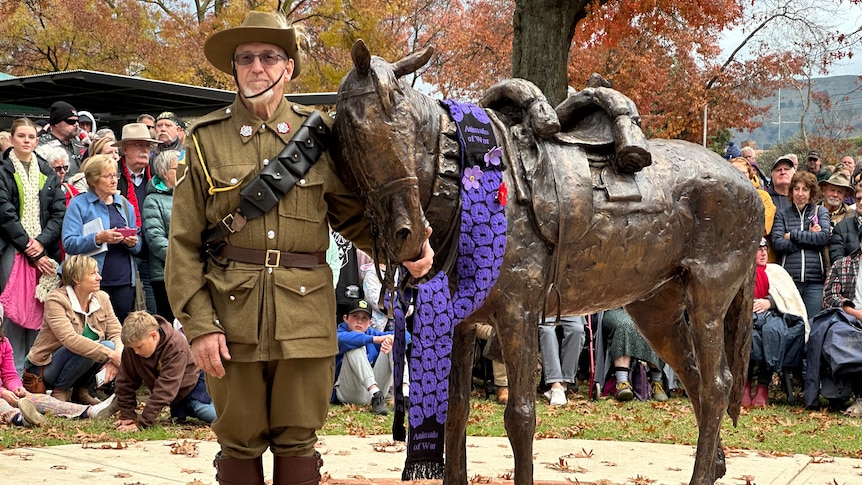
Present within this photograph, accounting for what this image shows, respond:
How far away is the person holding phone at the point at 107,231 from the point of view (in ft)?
27.6

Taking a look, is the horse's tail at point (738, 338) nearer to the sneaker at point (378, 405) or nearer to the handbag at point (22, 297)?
the sneaker at point (378, 405)

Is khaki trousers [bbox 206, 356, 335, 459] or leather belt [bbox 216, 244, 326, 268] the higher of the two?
leather belt [bbox 216, 244, 326, 268]

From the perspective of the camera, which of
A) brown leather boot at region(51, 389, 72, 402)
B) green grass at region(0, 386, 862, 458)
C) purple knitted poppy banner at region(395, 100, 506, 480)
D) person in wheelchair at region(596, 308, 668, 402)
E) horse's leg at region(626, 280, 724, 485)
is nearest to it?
purple knitted poppy banner at region(395, 100, 506, 480)

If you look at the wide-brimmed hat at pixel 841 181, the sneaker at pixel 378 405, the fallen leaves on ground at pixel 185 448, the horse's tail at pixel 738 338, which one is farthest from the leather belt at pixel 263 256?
the wide-brimmed hat at pixel 841 181

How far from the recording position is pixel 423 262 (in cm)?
402

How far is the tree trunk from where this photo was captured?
1152 centimetres

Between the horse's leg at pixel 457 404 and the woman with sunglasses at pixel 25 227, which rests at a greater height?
the woman with sunglasses at pixel 25 227

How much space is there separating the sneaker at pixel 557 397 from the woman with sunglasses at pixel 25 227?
485cm

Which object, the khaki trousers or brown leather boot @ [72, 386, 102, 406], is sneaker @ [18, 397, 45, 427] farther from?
the khaki trousers

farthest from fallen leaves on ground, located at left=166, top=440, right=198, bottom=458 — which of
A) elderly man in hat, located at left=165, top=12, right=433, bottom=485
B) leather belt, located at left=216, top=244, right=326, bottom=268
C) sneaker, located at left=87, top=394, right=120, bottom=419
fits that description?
leather belt, located at left=216, top=244, right=326, bottom=268

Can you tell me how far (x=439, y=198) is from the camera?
4293mm

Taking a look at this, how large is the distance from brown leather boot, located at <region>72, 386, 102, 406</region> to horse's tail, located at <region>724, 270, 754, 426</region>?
5491 mm

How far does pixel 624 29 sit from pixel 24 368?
9.23 m

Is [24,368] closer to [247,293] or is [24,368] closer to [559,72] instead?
[247,293]
